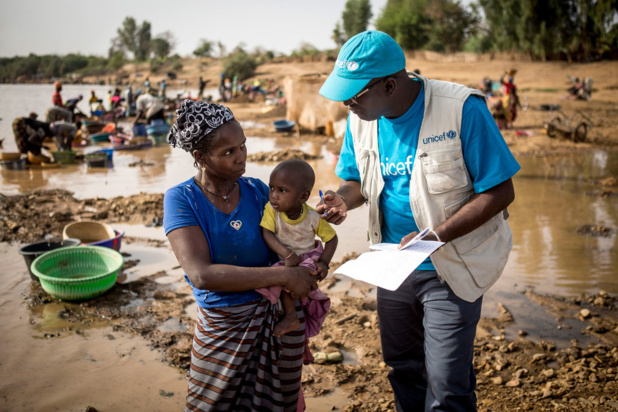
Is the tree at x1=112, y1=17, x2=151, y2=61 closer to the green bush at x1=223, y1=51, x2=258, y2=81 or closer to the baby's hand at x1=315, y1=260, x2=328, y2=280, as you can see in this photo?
the green bush at x1=223, y1=51, x2=258, y2=81

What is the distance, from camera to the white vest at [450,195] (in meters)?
2.09

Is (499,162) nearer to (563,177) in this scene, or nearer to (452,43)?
(563,177)

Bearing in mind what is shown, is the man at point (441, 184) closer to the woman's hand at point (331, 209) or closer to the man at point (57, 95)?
the woman's hand at point (331, 209)

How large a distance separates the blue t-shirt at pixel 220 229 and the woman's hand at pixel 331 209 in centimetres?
34

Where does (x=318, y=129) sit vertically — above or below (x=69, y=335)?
above

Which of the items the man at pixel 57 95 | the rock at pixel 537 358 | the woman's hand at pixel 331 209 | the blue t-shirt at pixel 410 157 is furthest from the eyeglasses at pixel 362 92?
the man at pixel 57 95

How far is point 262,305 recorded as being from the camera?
2055mm

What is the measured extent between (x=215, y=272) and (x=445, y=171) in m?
1.09

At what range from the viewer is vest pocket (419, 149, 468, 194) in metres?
2.09

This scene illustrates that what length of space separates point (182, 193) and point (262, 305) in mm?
596

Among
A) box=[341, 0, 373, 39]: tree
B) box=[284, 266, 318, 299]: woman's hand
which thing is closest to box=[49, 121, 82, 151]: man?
box=[284, 266, 318, 299]: woman's hand

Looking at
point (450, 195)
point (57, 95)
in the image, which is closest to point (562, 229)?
point (450, 195)

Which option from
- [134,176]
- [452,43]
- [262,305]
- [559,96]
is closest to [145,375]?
[262,305]

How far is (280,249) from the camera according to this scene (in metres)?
2.09
